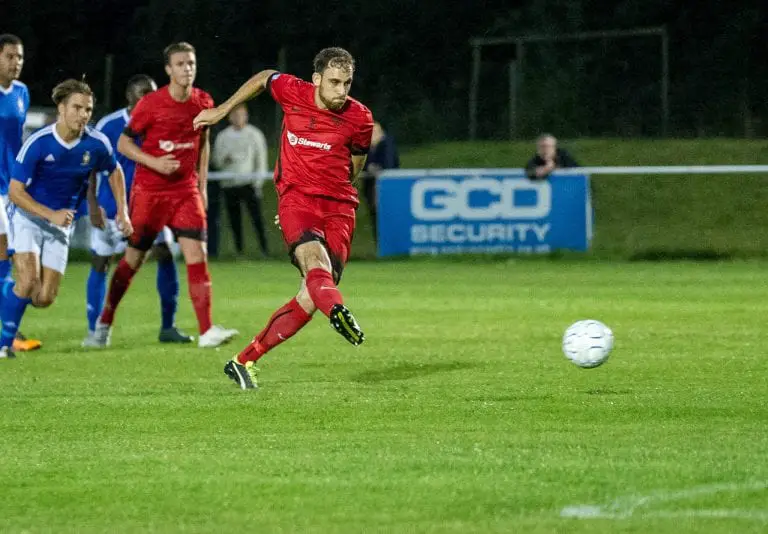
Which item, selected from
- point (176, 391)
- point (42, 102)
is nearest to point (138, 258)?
point (176, 391)

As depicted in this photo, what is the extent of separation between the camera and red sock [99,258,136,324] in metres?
11.2

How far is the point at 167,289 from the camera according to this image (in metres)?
11.6

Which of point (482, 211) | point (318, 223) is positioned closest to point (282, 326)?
point (318, 223)

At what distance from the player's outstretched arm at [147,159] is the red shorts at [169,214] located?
266 mm

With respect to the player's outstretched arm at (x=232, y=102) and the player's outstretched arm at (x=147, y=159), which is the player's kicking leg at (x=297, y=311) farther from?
the player's outstretched arm at (x=147, y=159)

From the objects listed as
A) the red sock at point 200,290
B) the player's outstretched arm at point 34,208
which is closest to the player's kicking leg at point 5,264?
the player's outstretched arm at point 34,208

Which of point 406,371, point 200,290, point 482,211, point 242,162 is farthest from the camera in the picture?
point 242,162

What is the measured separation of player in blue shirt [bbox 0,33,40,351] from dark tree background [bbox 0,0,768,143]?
1695cm

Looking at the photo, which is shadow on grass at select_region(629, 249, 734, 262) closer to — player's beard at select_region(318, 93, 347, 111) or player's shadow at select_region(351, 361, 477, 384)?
player's shadow at select_region(351, 361, 477, 384)

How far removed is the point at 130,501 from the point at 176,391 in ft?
9.72

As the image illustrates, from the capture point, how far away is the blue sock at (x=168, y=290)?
11500 millimetres

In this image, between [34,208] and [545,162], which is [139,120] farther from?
[545,162]

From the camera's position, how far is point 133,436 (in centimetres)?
688

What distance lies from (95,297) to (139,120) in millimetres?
1512
